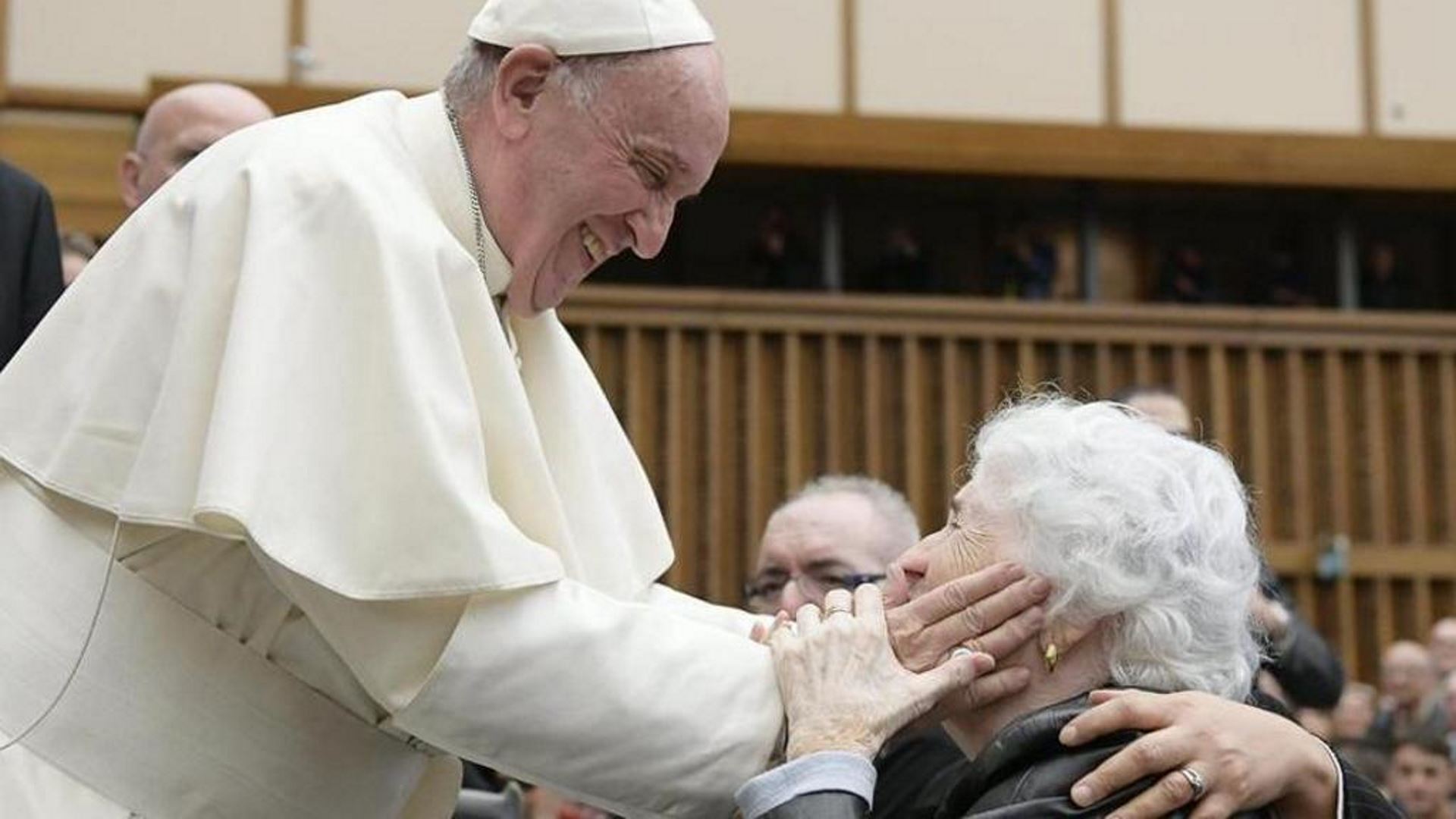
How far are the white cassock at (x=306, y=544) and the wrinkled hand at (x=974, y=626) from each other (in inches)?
6.4

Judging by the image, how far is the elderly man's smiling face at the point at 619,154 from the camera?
2.68m

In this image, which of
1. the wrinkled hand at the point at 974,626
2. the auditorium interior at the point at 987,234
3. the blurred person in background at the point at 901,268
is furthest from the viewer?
the blurred person in background at the point at 901,268

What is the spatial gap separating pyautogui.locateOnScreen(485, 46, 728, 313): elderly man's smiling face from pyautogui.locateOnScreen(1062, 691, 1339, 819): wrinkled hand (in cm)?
73

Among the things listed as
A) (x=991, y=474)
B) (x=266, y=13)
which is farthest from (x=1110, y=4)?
(x=991, y=474)

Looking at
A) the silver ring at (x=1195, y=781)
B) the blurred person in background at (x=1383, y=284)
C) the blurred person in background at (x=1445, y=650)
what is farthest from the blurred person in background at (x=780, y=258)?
the silver ring at (x=1195, y=781)

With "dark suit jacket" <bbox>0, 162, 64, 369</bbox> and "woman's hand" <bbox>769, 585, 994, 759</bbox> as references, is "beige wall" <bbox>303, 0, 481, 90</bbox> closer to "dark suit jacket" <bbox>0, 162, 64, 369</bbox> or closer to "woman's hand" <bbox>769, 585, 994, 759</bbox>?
"dark suit jacket" <bbox>0, 162, 64, 369</bbox>

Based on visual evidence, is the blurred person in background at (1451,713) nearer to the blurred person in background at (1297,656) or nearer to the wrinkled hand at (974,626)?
the blurred person in background at (1297,656)

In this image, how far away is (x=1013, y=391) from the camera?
34.3 feet

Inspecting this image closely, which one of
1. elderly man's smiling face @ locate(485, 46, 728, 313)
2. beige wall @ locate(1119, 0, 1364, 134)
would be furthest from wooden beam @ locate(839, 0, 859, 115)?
elderly man's smiling face @ locate(485, 46, 728, 313)

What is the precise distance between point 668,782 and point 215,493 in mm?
559

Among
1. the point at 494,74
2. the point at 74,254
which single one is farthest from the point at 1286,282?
the point at 494,74

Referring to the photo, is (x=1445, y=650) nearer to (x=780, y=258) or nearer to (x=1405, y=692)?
(x=1405, y=692)

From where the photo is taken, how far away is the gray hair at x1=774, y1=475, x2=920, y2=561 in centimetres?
426

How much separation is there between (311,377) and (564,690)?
0.41 metres
